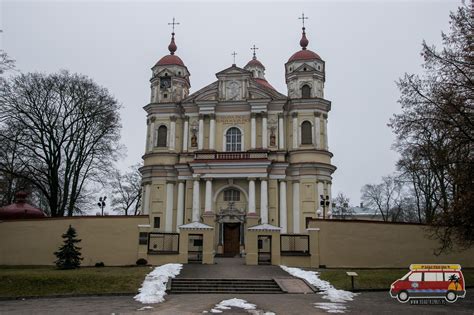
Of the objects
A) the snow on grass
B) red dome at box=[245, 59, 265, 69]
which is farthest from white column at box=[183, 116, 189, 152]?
red dome at box=[245, 59, 265, 69]

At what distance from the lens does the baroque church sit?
34.2m

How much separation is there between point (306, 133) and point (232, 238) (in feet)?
33.9

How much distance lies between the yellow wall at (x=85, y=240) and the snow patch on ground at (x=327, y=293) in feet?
29.4

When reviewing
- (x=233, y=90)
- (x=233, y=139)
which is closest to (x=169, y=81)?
(x=233, y=90)

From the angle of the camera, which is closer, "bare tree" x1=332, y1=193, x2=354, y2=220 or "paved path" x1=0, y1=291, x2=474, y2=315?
"paved path" x1=0, y1=291, x2=474, y2=315

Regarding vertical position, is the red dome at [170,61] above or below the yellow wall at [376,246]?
above

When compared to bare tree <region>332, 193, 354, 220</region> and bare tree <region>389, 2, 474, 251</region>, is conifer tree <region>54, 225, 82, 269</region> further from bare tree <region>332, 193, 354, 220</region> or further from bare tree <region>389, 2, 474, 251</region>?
bare tree <region>332, 193, 354, 220</region>

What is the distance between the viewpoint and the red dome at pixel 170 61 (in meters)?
40.2

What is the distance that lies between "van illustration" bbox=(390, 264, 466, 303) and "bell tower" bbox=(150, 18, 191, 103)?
95.2 ft

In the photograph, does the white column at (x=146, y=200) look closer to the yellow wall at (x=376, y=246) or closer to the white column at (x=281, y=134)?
the white column at (x=281, y=134)

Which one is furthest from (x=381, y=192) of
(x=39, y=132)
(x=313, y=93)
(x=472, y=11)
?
(x=472, y=11)

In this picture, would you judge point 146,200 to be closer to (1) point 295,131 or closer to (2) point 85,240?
(2) point 85,240

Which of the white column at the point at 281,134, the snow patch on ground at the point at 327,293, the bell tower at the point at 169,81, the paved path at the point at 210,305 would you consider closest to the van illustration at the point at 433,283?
the paved path at the point at 210,305

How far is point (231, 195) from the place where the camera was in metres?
35.2
